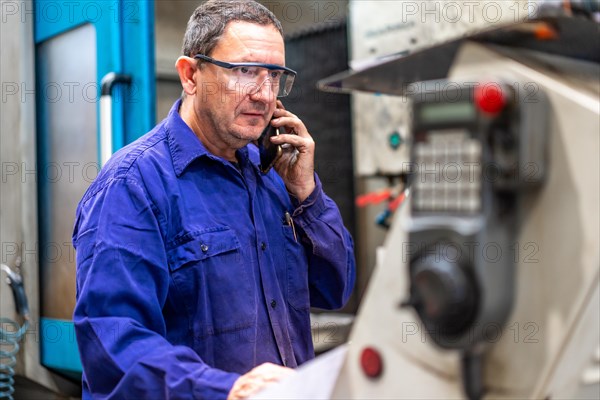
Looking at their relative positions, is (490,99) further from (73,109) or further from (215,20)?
(73,109)

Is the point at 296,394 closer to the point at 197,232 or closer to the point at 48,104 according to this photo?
the point at 197,232

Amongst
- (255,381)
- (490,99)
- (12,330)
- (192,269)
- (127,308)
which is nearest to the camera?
(490,99)

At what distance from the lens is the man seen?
1.20m

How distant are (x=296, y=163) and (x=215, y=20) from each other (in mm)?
367

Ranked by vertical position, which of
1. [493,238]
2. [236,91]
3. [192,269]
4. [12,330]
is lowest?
[12,330]

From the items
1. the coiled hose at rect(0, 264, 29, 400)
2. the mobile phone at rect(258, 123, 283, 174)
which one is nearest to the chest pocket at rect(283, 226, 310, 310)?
the mobile phone at rect(258, 123, 283, 174)

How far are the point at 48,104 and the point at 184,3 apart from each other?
62 centimetres

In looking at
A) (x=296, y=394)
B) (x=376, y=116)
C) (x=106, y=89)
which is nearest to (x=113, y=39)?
(x=106, y=89)

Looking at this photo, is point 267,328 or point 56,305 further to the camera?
point 56,305

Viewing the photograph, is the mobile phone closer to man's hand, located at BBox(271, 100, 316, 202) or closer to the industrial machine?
man's hand, located at BBox(271, 100, 316, 202)

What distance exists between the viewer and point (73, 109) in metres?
2.45

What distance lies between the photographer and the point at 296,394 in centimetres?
92

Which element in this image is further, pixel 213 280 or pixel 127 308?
pixel 213 280

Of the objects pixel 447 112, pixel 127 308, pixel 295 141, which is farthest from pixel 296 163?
pixel 447 112
